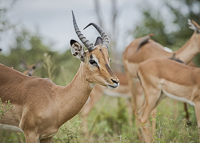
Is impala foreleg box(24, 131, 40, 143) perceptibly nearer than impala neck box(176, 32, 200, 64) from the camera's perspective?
Yes

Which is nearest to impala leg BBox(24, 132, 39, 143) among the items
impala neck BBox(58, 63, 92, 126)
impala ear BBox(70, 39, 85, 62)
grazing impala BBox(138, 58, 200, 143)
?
impala neck BBox(58, 63, 92, 126)

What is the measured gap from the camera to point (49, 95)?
355 cm

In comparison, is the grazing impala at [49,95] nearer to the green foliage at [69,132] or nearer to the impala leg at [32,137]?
the impala leg at [32,137]

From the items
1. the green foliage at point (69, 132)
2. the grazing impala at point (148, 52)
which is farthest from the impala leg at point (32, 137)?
the grazing impala at point (148, 52)

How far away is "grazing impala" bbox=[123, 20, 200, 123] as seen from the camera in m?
6.81

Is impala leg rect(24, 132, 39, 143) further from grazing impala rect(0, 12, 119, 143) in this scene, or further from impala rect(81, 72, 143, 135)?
impala rect(81, 72, 143, 135)

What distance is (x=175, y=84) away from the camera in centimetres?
543

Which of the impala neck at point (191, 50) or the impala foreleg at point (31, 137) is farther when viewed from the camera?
the impala neck at point (191, 50)

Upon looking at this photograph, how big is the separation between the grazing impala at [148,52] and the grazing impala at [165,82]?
52.5 inches

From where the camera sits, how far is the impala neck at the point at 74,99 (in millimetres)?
3461

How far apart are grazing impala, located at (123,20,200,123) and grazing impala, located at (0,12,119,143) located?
3565 mm

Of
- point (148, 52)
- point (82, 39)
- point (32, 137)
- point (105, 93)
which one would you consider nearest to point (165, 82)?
point (148, 52)

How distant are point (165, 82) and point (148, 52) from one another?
170 centimetres

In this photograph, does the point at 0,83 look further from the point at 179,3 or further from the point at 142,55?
the point at 179,3
